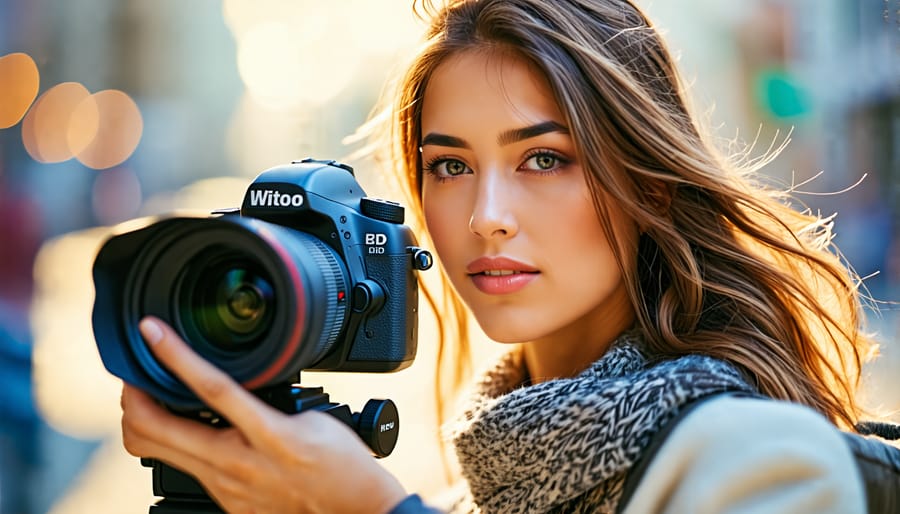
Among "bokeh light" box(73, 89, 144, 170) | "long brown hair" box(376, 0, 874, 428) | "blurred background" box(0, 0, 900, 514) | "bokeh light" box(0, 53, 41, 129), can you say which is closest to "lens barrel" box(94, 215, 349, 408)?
"long brown hair" box(376, 0, 874, 428)

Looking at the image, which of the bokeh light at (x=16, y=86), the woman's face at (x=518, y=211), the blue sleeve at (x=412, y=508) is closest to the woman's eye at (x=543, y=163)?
the woman's face at (x=518, y=211)

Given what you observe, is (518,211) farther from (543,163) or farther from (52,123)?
(52,123)

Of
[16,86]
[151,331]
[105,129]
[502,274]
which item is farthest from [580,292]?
[105,129]

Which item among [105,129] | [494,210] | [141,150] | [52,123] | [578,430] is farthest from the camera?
[141,150]

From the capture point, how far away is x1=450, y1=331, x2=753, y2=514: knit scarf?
790 mm

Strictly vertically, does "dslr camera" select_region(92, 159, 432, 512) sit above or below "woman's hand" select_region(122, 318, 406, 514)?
above

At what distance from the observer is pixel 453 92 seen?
1.06 m

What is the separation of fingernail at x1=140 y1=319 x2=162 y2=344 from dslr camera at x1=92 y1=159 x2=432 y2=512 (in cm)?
2

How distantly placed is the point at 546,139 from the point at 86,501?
1.79 m

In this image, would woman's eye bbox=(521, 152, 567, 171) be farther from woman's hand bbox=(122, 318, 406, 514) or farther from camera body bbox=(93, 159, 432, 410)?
woman's hand bbox=(122, 318, 406, 514)

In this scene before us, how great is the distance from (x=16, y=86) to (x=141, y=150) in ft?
1.45

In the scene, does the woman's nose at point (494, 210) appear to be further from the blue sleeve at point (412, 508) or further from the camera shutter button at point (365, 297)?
the blue sleeve at point (412, 508)

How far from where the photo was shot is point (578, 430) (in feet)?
2.71

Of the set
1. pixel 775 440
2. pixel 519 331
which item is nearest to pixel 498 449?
pixel 519 331
